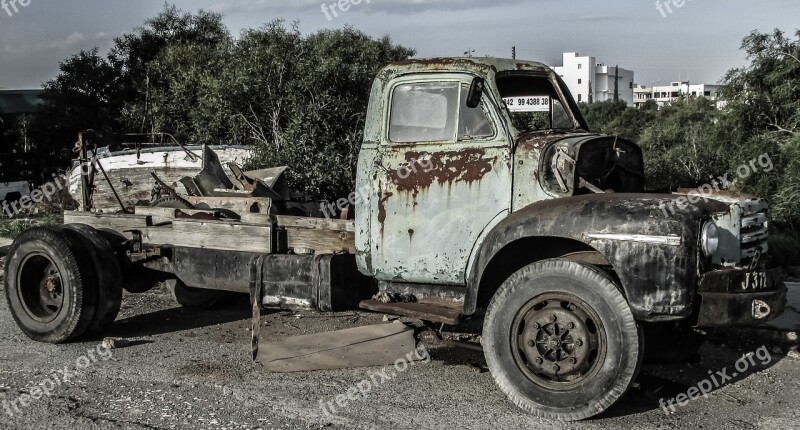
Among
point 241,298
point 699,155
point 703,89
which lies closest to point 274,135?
point 241,298

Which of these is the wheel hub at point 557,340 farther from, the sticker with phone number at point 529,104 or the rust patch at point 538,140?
the sticker with phone number at point 529,104

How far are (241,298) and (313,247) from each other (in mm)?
2460

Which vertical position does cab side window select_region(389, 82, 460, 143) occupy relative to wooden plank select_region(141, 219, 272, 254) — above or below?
above

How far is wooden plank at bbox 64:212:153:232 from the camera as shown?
277 inches

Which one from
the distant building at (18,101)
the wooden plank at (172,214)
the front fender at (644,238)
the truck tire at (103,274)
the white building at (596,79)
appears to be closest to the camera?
the front fender at (644,238)

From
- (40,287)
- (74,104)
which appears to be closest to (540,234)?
(40,287)

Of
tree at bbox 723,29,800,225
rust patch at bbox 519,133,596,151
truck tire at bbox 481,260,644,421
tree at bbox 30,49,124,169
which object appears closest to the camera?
truck tire at bbox 481,260,644,421

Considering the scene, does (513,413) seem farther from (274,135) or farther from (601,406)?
(274,135)

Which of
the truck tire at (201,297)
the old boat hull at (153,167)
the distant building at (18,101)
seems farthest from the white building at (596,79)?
the truck tire at (201,297)

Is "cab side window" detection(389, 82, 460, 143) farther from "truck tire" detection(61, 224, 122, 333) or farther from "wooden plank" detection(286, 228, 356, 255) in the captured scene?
"truck tire" detection(61, 224, 122, 333)

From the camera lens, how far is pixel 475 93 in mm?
5344

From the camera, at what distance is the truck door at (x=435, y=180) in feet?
17.4

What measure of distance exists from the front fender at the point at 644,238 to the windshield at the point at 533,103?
1.05m

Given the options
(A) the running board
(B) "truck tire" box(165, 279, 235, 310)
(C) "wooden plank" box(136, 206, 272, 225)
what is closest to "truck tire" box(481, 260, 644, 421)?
(A) the running board
